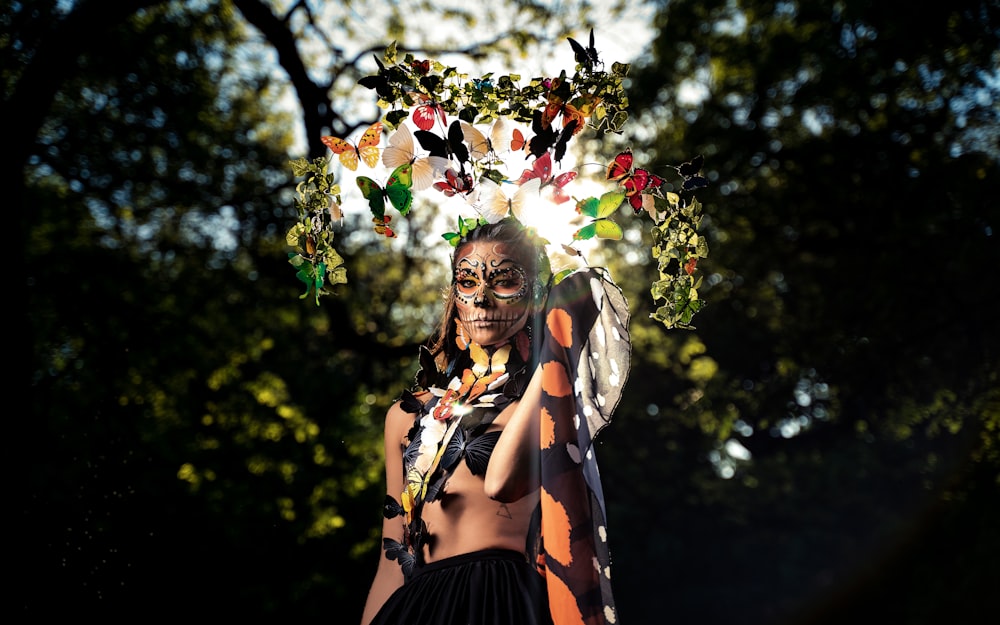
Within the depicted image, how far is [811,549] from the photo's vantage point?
3044 cm

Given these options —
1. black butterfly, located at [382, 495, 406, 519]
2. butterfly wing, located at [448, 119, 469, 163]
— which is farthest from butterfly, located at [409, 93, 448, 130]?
black butterfly, located at [382, 495, 406, 519]

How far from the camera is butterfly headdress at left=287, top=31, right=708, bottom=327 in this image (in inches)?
108

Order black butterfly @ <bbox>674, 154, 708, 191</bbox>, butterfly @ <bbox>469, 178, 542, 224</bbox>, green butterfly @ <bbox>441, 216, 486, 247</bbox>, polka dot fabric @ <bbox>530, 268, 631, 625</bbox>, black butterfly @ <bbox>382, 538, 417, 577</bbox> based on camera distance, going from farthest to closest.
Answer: green butterfly @ <bbox>441, 216, 486, 247</bbox>, butterfly @ <bbox>469, 178, 542, 224</bbox>, black butterfly @ <bbox>382, 538, 417, 577</bbox>, black butterfly @ <bbox>674, 154, 708, 191</bbox>, polka dot fabric @ <bbox>530, 268, 631, 625</bbox>

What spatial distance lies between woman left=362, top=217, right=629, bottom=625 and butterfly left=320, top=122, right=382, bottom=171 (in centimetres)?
51

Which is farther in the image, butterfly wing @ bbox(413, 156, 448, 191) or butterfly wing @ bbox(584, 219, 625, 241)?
butterfly wing @ bbox(413, 156, 448, 191)

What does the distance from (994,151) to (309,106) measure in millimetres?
9507

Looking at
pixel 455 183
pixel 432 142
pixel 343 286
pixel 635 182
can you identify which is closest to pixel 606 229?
pixel 635 182

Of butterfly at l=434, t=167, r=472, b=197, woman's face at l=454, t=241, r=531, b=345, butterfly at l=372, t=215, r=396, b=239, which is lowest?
woman's face at l=454, t=241, r=531, b=345

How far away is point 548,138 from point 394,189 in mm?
663

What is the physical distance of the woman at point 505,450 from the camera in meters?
2.32

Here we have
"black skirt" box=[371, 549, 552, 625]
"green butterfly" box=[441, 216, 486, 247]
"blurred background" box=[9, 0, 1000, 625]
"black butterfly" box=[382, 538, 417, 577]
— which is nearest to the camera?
"black skirt" box=[371, 549, 552, 625]

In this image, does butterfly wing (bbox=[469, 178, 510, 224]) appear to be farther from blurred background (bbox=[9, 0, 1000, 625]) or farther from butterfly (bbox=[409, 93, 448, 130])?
blurred background (bbox=[9, 0, 1000, 625])

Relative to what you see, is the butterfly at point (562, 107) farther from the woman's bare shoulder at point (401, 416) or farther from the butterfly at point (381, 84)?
the woman's bare shoulder at point (401, 416)

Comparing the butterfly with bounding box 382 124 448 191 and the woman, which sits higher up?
the butterfly with bounding box 382 124 448 191
